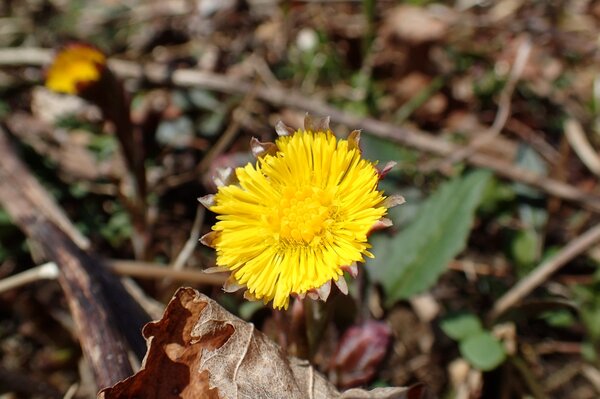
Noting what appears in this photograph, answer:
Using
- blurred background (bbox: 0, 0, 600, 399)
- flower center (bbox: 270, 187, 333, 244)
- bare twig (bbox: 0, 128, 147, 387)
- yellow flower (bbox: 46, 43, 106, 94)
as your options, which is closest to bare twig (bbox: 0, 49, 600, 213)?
blurred background (bbox: 0, 0, 600, 399)

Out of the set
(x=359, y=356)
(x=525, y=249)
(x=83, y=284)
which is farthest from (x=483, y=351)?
(x=83, y=284)

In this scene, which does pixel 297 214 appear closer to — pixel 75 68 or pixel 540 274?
pixel 540 274

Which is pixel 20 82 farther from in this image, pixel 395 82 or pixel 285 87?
pixel 395 82

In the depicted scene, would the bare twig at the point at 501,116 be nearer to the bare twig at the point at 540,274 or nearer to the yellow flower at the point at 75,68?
the bare twig at the point at 540,274

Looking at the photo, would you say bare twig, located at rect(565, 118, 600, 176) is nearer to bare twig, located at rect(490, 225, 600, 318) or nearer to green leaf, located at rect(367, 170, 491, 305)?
bare twig, located at rect(490, 225, 600, 318)

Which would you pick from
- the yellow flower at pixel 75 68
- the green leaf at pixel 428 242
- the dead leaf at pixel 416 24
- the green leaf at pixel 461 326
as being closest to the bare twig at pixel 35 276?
the yellow flower at pixel 75 68
